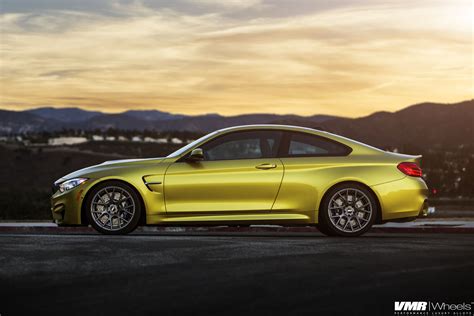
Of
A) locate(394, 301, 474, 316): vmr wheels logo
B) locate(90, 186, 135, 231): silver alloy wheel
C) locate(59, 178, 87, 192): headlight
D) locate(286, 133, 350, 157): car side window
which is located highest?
locate(286, 133, 350, 157): car side window

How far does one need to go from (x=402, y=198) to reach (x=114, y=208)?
416 centimetres

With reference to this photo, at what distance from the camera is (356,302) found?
7082 millimetres

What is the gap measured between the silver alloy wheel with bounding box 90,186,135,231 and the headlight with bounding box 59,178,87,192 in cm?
34

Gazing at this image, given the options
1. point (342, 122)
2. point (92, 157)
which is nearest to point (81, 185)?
point (92, 157)

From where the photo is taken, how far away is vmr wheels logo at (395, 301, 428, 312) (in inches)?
270

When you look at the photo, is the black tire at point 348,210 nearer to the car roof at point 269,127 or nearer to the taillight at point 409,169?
the taillight at point 409,169

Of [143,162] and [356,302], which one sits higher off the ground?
[143,162]

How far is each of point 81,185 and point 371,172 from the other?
166 inches

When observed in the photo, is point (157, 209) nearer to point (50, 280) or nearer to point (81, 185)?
point (81, 185)

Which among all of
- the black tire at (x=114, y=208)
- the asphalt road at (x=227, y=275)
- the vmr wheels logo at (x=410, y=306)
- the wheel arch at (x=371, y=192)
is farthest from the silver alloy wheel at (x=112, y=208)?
the vmr wheels logo at (x=410, y=306)

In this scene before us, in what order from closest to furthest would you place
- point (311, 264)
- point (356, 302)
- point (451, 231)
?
1. point (356, 302)
2. point (311, 264)
3. point (451, 231)

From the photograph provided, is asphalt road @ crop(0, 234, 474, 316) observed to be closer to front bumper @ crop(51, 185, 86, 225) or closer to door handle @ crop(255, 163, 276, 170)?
front bumper @ crop(51, 185, 86, 225)

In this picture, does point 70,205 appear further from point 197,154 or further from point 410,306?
point 410,306

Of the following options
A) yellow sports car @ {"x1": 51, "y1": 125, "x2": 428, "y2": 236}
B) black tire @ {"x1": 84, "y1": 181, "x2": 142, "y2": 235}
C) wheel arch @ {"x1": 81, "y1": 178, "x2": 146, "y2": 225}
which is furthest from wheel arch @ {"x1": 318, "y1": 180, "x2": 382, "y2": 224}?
black tire @ {"x1": 84, "y1": 181, "x2": 142, "y2": 235}
